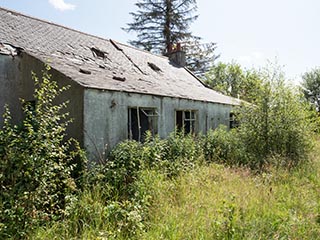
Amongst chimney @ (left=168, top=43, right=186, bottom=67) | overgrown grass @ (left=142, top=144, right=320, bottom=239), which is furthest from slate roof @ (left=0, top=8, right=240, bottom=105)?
chimney @ (left=168, top=43, right=186, bottom=67)

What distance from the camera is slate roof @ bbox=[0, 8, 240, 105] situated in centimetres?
888

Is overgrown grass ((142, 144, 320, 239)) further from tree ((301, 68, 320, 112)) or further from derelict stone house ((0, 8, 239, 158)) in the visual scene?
tree ((301, 68, 320, 112))

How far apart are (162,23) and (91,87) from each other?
71.6 ft

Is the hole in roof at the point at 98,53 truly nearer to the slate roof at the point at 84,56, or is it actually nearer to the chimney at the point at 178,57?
the slate roof at the point at 84,56

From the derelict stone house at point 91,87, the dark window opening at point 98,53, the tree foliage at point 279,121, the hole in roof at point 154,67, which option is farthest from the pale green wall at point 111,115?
the hole in roof at point 154,67

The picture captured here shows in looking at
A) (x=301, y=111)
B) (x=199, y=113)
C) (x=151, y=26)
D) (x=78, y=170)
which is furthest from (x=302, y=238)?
(x=151, y=26)

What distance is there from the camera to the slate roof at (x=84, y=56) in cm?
888

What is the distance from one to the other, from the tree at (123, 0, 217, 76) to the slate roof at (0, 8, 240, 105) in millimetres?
12609

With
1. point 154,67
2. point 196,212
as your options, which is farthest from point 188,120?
point 196,212

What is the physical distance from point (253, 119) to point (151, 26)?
64.7ft

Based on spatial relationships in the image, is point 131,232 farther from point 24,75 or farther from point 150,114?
point 24,75

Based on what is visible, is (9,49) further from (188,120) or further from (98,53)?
(188,120)

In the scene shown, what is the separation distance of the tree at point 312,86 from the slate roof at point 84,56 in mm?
24966

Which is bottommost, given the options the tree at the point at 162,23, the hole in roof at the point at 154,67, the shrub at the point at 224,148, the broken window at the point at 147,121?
the shrub at the point at 224,148
